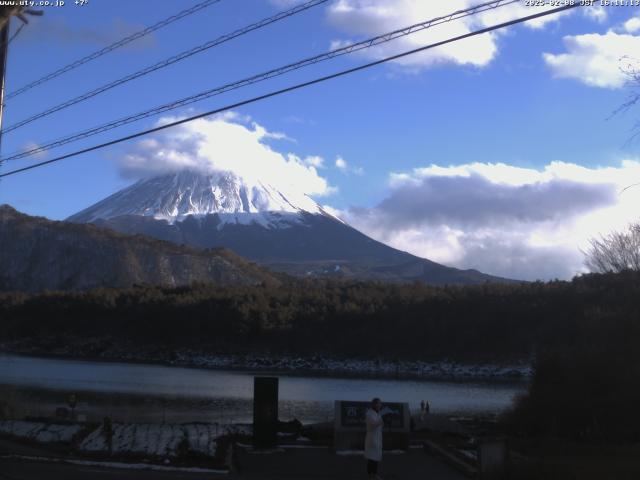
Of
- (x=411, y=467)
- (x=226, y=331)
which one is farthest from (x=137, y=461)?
(x=226, y=331)

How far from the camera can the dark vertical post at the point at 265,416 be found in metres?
20.1

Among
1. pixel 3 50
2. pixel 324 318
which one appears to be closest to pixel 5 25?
pixel 3 50

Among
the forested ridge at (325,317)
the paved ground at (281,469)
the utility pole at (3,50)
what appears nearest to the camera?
the paved ground at (281,469)

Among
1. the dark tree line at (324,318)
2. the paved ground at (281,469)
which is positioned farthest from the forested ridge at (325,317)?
the paved ground at (281,469)

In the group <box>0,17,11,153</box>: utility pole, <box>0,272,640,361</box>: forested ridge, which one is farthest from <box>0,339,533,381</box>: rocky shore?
<box>0,17,11,153</box>: utility pole

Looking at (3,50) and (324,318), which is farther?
(324,318)

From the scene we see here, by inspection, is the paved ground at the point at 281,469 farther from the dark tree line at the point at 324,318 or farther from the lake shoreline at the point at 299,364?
the lake shoreline at the point at 299,364

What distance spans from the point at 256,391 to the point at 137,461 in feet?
11.0

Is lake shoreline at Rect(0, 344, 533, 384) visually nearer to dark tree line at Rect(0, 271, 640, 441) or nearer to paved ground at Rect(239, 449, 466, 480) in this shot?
dark tree line at Rect(0, 271, 640, 441)

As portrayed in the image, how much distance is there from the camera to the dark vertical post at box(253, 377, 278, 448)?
2012 centimetres

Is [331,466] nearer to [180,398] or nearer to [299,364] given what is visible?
[180,398]

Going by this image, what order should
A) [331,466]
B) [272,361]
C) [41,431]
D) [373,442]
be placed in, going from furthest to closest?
Result: [272,361] < [41,431] < [331,466] < [373,442]

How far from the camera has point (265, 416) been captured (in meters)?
20.1

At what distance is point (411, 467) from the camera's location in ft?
62.4
